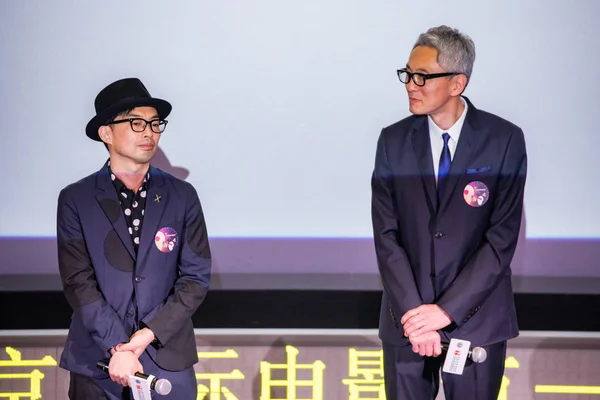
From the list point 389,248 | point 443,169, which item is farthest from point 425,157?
point 389,248

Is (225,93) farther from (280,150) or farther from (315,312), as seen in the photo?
(315,312)

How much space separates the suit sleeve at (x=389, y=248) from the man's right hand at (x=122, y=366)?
826 mm

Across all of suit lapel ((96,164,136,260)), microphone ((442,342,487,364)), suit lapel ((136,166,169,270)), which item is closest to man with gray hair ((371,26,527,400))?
microphone ((442,342,487,364))

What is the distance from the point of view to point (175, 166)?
3682 millimetres

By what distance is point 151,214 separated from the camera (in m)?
2.88

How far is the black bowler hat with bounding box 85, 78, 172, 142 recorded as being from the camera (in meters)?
2.92

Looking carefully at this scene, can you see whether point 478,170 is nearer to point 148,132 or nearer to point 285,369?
point 148,132

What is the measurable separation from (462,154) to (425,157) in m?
0.12

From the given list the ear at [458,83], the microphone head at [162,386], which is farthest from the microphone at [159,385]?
the ear at [458,83]

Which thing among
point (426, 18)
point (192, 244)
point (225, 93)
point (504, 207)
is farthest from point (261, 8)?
point (504, 207)

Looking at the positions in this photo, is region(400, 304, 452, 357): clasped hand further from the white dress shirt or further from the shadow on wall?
the shadow on wall

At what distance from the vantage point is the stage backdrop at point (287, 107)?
3607 millimetres

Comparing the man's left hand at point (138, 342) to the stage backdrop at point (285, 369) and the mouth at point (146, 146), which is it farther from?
the stage backdrop at point (285, 369)

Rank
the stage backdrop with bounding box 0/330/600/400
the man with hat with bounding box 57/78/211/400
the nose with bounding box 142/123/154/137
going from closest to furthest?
the man with hat with bounding box 57/78/211/400, the nose with bounding box 142/123/154/137, the stage backdrop with bounding box 0/330/600/400
